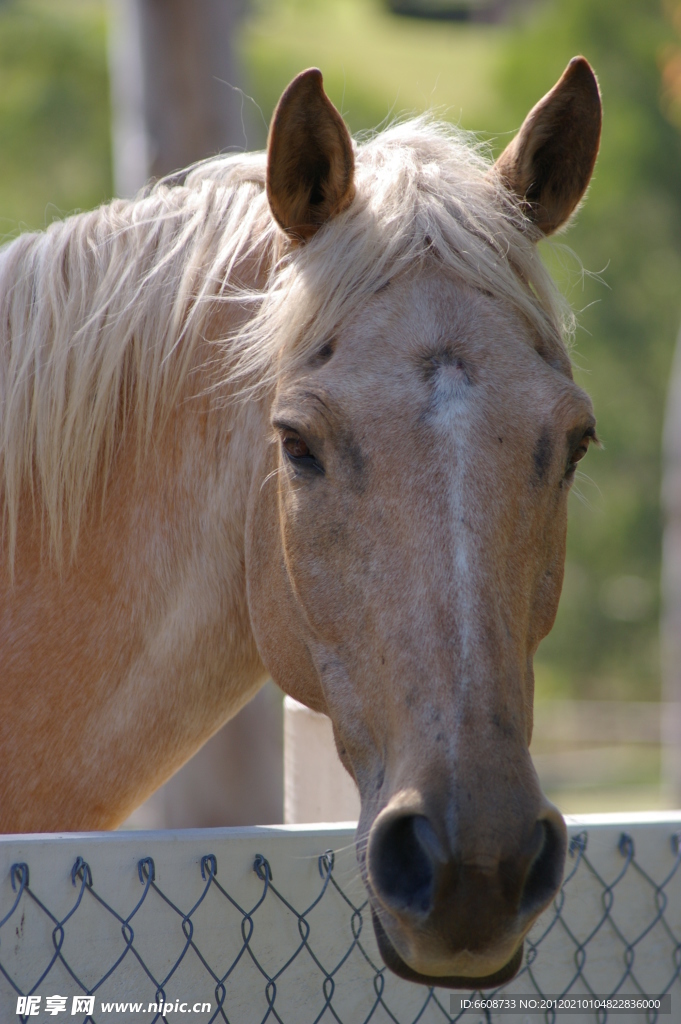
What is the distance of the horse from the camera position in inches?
61.9

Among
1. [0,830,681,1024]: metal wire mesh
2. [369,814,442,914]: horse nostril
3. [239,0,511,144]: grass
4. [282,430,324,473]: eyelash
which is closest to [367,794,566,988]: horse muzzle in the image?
[369,814,442,914]: horse nostril

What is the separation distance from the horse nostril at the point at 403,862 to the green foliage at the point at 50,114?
15.4m

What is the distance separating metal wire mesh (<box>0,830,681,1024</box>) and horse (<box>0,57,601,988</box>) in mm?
383

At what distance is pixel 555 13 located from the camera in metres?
18.5

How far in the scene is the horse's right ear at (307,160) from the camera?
200 centimetres

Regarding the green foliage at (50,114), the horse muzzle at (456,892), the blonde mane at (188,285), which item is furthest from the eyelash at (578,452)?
the green foliage at (50,114)

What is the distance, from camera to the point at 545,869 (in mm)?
1574

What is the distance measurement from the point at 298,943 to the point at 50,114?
54.7ft

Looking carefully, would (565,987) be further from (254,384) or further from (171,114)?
(171,114)

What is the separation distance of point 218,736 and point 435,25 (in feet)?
120

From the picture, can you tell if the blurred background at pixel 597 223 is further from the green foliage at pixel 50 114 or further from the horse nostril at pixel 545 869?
the horse nostril at pixel 545 869

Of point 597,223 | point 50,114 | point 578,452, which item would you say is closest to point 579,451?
point 578,452

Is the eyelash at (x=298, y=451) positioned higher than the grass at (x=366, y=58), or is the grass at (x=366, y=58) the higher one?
the grass at (x=366, y=58)

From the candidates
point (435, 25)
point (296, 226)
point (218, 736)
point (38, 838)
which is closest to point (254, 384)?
point (296, 226)
